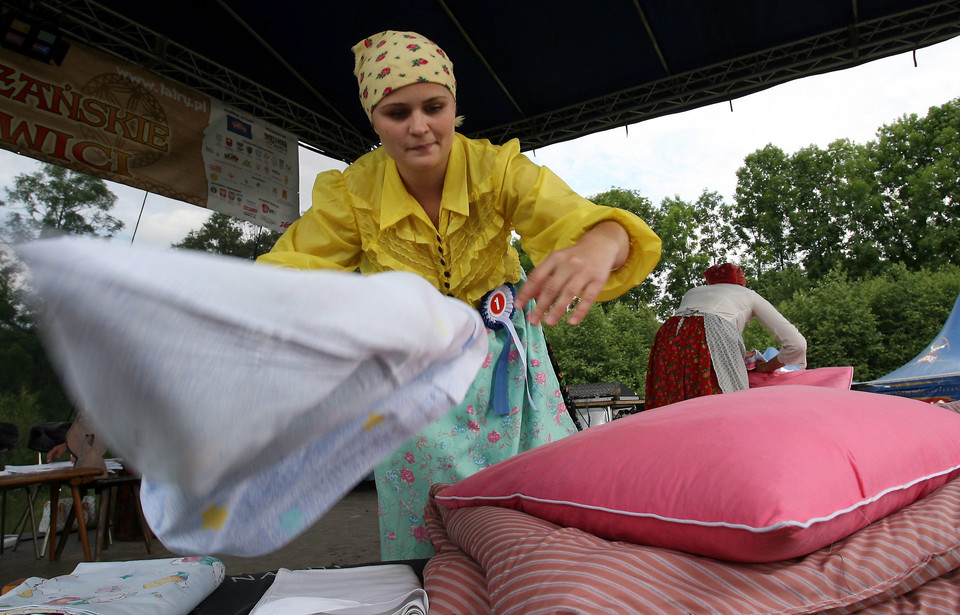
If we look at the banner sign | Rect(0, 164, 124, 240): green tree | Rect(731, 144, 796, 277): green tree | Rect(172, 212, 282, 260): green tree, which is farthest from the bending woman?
Rect(731, 144, 796, 277): green tree

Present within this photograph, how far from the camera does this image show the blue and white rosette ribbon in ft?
4.02

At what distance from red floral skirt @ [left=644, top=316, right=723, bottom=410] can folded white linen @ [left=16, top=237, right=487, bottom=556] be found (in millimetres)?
2430

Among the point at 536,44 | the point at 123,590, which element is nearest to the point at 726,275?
the point at 536,44

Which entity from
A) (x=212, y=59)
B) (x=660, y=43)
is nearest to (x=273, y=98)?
(x=212, y=59)

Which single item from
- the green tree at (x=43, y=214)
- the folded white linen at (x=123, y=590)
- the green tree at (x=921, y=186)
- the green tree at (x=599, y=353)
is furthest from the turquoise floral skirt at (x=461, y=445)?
the green tree at (x=921, y=186)

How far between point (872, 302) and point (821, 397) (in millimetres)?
14639

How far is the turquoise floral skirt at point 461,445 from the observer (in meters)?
1.19

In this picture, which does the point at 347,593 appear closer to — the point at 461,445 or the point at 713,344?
the point at 461,445

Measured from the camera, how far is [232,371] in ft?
1.05

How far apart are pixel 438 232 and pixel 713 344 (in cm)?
186

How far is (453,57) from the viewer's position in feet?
12.1

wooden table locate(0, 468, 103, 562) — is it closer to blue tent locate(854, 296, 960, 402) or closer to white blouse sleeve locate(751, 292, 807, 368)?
white blouse sleeve locate(751, 292, 807, 368)

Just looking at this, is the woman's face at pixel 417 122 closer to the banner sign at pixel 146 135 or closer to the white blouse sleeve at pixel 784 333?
the white blouse sleeve at pixel 784 333

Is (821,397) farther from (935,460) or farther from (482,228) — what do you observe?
(482,228)
